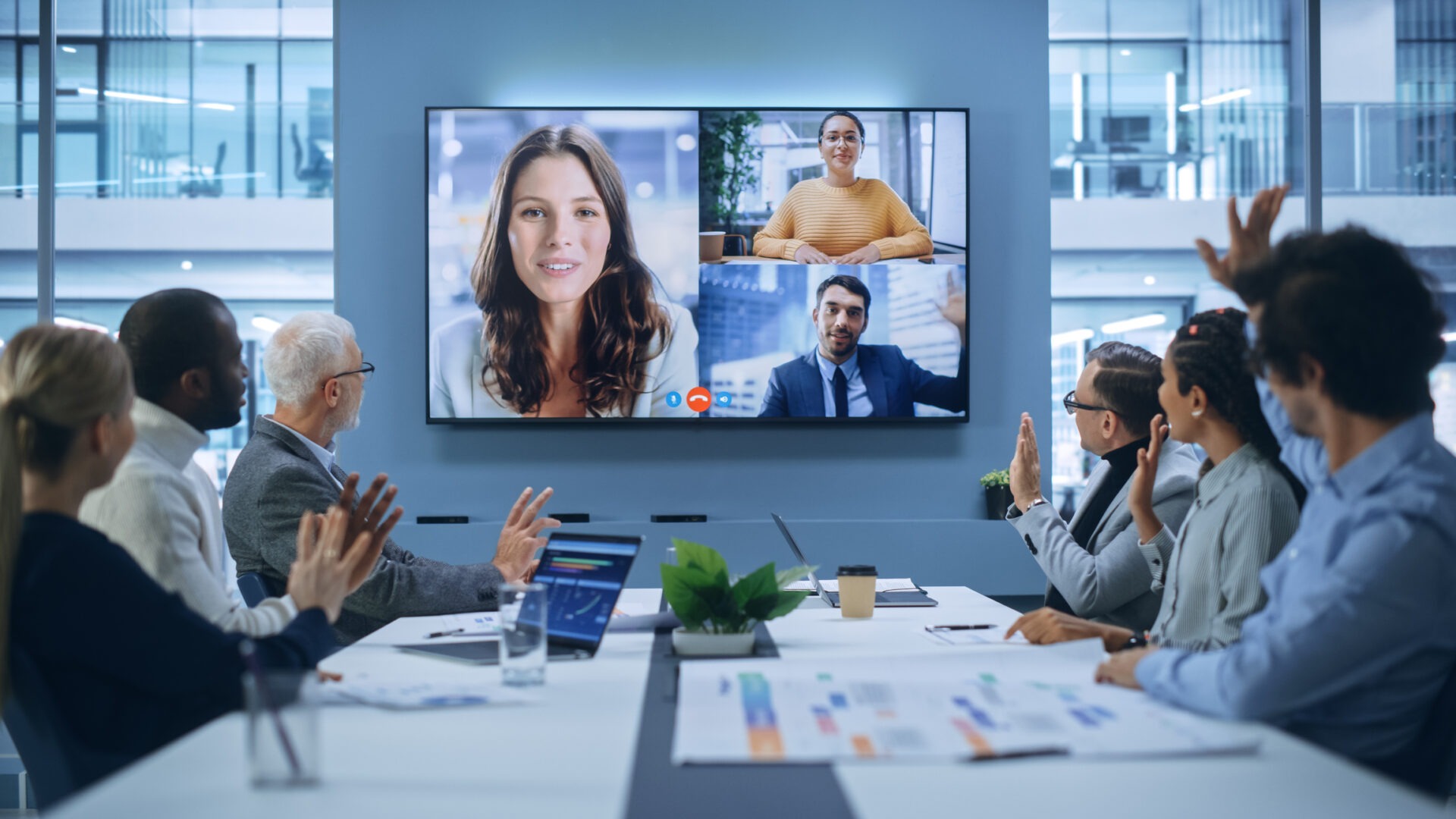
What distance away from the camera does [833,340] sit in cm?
435

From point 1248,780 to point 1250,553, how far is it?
0.73 meters

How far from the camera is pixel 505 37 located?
4445mm

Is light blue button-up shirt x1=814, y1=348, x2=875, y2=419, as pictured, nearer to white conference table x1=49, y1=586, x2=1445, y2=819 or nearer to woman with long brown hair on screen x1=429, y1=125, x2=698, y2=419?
woman with long brown hair on screen x1=429, y1=125, x2=698, y2=419

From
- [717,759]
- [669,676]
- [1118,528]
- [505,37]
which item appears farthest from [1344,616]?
[505,37]

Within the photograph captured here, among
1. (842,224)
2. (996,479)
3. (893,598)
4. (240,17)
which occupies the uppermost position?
(240,17)

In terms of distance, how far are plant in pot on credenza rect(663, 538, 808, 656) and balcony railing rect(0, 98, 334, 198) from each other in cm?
331

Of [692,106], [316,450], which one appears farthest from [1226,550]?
[692,106]

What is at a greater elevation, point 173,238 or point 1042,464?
point 173,238

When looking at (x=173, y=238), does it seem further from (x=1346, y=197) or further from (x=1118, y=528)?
(x=1346, y=197)

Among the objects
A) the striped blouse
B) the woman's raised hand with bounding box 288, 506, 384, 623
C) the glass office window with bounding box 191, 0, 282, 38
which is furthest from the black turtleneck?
the glass office window with bounding box 191, 0, 282, 38

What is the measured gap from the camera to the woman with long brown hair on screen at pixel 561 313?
4.30m

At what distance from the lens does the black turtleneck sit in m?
2.86

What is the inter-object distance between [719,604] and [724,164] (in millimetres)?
2697

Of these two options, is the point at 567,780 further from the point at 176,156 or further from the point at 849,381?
the point at 176,156
